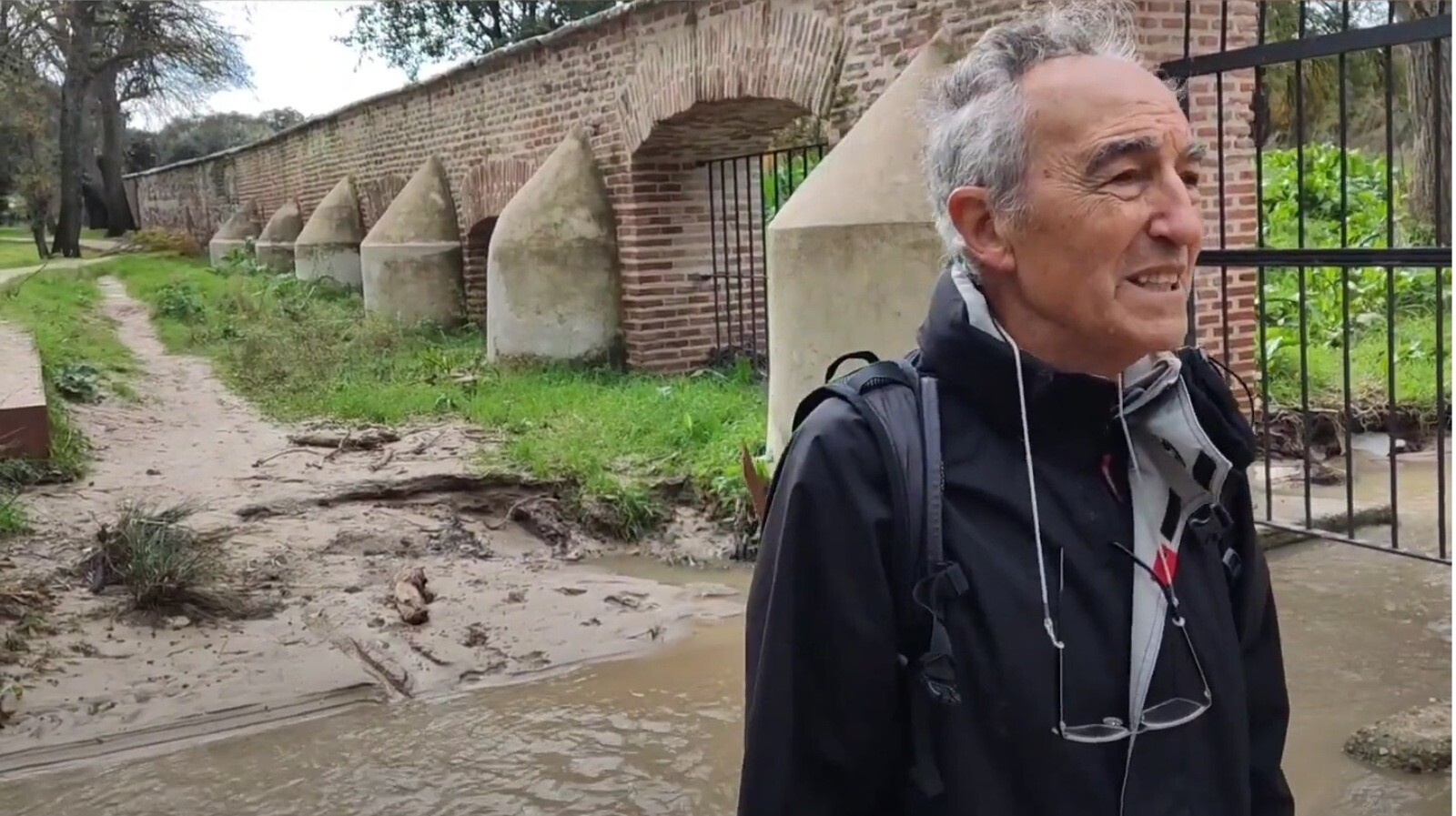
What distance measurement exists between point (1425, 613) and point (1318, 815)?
2.04 m

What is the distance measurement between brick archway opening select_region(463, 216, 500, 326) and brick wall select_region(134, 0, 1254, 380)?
0.02 m

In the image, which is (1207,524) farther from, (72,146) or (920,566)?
(72,146)

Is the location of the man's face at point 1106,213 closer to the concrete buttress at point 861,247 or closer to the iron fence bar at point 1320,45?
the iron fence bar at point 1320,45

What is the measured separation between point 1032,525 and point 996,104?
0.49 metres

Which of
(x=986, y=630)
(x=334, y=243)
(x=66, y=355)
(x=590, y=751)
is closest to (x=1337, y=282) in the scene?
(x=590, y=751)

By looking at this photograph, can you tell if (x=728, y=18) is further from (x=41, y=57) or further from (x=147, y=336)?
(x=41, y=57)

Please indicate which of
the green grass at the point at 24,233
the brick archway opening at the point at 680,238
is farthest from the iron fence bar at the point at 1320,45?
the green grass at the point at 24,233

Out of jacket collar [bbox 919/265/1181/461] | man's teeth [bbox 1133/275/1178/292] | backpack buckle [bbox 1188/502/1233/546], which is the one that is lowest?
backpack buckle [bbox 1188/502/1233/546]

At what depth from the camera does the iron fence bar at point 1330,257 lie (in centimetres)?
392

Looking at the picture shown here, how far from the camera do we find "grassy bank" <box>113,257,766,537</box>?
7.07 m

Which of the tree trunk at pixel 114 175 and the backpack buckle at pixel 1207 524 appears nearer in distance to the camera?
the backpack buckle at pixel 1207 524

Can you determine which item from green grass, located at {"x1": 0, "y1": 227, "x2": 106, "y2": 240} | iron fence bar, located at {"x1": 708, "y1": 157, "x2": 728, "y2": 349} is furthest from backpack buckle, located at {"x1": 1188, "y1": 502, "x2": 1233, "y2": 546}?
green grass, located at {"x1": 0, "y1": 227, "x2": 106, "y2": 240}

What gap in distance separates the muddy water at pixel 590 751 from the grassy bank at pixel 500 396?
74.3 inches

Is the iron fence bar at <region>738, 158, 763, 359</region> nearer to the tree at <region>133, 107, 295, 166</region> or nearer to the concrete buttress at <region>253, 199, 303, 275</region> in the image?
the concrete buttress at <region>253, 199, 303, 275</region>
